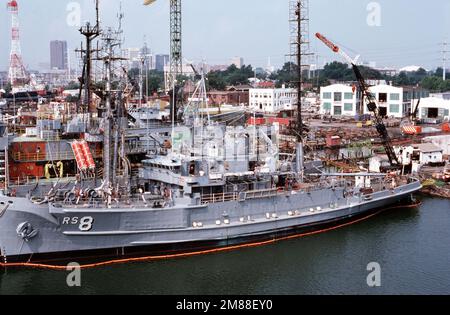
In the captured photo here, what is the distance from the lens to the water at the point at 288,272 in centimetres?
1719

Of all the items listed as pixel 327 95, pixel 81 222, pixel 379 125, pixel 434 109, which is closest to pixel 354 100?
pixel 327 95

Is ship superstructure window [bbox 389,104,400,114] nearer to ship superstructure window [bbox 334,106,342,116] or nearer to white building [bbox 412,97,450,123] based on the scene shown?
white building [bbox 412,97,450,123]

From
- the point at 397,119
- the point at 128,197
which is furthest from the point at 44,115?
the point at 397,119

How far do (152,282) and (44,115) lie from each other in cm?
1595

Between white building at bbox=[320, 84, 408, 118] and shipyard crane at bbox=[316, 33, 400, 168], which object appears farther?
white building at bbox=[320, 84, 408, 118]

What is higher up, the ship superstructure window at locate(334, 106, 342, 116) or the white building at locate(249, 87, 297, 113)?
the white building at locate(249, 87, 297, 113)

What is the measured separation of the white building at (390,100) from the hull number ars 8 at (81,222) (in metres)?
46.6

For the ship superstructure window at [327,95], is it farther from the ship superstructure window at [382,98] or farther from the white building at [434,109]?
the white building at [434,109]

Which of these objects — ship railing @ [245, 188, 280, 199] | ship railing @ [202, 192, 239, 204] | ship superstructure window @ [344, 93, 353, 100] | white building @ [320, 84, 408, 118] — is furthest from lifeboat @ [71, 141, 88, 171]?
ship superstructure window @ [344, 93, 353, 100]

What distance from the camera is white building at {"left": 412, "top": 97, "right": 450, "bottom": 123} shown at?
190 feet

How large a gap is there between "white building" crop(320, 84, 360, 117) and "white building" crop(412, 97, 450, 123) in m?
7.21

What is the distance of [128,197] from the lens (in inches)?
787

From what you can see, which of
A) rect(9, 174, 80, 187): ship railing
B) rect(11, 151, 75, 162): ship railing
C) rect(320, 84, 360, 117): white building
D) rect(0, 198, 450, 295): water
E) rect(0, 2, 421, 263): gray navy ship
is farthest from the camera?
rect(320, 84, 360, 117): white building

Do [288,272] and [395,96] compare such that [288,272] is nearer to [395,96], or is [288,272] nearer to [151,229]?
[151,229]
